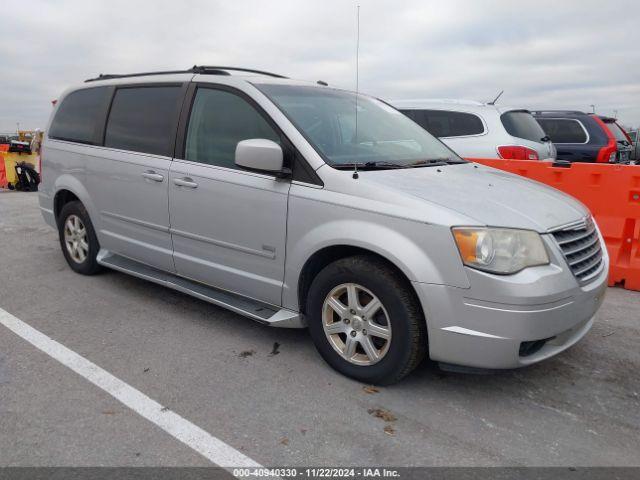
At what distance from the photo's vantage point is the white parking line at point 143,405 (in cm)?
251

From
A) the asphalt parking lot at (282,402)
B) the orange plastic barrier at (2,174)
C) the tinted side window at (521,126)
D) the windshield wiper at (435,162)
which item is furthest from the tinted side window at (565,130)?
the orange plastic barrier at (2,174)

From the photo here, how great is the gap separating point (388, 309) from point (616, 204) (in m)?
3.55

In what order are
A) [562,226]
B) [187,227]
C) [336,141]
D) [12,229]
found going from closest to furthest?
[562,226]
[336,141]
[187,227]
[12,229]

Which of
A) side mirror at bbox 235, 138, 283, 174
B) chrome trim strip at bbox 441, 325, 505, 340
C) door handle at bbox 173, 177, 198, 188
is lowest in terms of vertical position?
chrome trim strip at bbox 441, 325, 505, 340

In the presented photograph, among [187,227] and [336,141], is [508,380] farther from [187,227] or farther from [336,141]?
[187,227]

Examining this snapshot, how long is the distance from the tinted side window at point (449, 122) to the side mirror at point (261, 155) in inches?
180

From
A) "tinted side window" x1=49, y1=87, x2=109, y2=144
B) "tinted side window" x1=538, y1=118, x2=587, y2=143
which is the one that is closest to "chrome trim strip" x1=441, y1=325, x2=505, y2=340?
"tinted side window" x1=49, y1=87, x2=109, y2=144

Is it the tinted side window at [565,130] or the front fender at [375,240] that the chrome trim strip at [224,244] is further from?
the tinted side window at [565,130]

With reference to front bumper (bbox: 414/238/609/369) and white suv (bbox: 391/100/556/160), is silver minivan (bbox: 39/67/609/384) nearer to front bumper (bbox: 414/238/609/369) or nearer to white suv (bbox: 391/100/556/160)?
front bumper (bbox: 414/238/609/369)

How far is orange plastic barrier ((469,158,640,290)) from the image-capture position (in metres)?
5.15

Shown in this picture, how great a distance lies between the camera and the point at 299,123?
11.4 ft

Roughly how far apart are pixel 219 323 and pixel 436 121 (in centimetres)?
517

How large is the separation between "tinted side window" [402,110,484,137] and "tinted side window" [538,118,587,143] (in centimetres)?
346

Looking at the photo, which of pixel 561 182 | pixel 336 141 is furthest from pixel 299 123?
pixel 561 182
